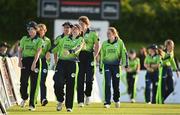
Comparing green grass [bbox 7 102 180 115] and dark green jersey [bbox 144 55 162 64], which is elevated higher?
dark green jersey [bbox 144 55 162 64]

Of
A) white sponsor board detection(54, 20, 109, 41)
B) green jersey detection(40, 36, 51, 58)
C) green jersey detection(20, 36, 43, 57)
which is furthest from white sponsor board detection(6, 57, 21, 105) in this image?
white sponsor board detection(54, 20, 109, 41)

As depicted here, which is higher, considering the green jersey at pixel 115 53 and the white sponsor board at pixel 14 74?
the green jersey at pixel 115 53

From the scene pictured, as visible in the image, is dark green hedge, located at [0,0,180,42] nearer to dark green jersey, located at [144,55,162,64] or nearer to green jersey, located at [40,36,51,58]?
dark green jersey, located at [144,55,162,64]

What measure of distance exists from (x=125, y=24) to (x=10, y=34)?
27.7ft

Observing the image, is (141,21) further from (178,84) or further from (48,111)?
(48,111)

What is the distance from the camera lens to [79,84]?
23.8m

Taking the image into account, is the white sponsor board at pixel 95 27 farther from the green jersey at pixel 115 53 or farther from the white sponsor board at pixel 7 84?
the green jersey at pixel 115 53

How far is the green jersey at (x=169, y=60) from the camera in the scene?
28.7m

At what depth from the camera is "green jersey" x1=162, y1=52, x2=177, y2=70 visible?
2873 centimetres

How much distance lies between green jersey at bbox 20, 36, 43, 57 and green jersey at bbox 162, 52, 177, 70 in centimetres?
730

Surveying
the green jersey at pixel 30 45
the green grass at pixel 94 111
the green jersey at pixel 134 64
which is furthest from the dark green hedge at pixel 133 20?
the green jersey at pixel 30 45

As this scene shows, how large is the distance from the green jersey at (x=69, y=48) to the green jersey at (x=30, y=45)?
1028 millimetres

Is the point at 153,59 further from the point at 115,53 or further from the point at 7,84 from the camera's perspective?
the point at 7,84

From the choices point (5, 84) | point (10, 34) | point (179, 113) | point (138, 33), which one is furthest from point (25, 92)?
point (138, 33)
